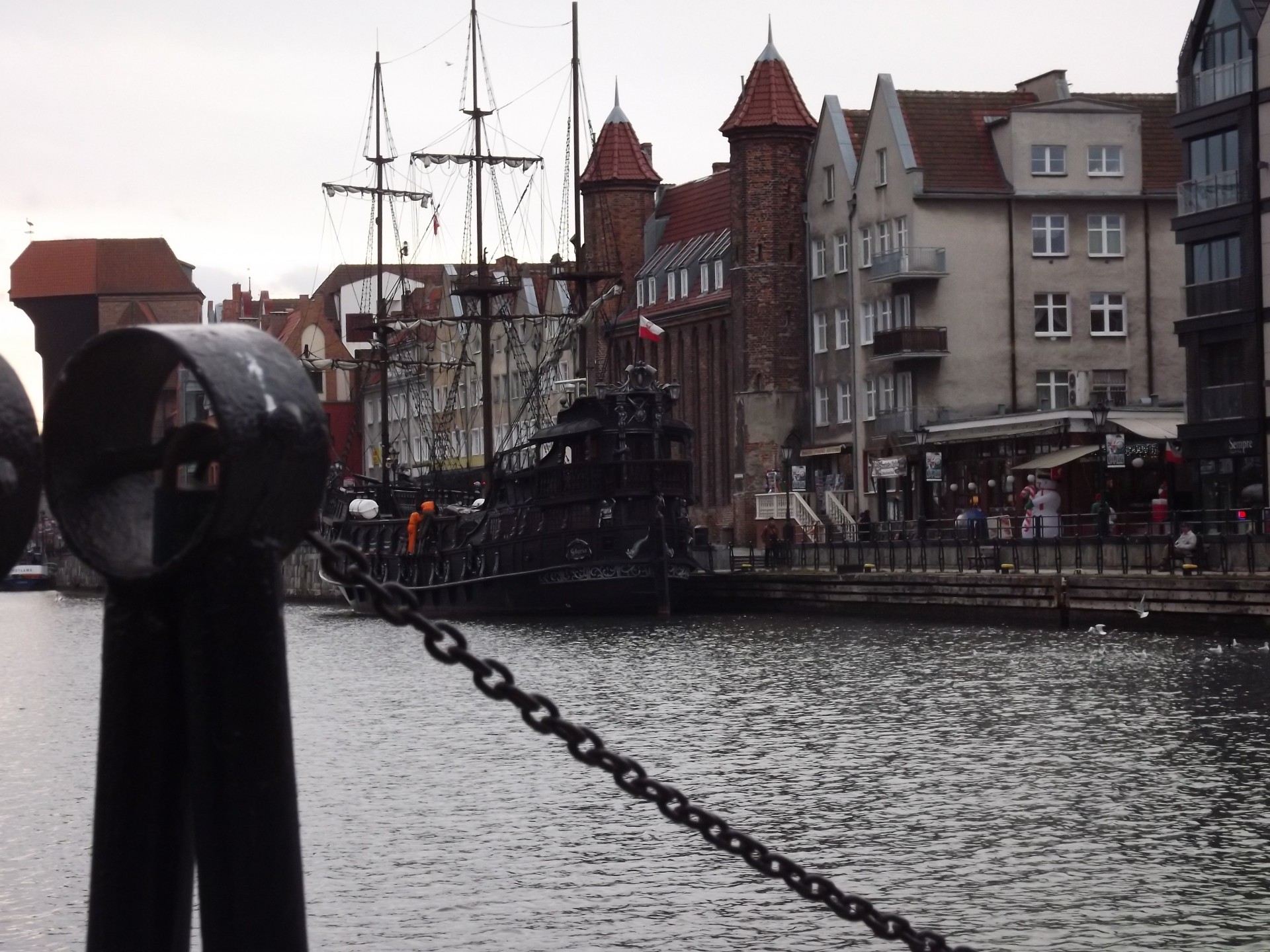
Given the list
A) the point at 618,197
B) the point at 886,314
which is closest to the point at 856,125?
the point at 886,314

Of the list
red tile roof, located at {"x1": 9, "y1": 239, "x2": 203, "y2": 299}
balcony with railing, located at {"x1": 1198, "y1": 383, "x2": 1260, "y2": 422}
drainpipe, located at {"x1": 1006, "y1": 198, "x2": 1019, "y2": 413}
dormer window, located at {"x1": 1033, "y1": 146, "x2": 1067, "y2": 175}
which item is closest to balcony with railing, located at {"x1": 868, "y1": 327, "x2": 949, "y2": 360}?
drainpipe, located at {"x1": 1006, "y1": 198, "x2": 1019, "y2": 413}

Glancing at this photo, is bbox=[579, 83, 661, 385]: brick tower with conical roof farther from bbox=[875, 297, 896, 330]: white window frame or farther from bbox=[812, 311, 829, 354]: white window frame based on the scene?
bbox=[875, 297, 896, 330]: white window frame

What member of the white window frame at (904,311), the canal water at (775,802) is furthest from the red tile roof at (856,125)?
the canal water at (775,802)

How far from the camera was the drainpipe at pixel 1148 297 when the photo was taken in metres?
70.7

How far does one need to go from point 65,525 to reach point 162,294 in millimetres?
173696

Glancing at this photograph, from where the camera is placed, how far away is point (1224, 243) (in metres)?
53.9

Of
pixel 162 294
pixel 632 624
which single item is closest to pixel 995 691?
pixel 632 624

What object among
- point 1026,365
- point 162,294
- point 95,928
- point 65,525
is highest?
point 162,294

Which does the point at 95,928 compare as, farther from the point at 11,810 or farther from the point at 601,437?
the point at 601,437

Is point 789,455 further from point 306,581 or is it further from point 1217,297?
point 1217,297

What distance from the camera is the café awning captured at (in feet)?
188

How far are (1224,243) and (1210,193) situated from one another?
1481 millimetres

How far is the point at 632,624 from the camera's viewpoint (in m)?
Result: 53.4

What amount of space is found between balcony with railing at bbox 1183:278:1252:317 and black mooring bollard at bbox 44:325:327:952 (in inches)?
2018
